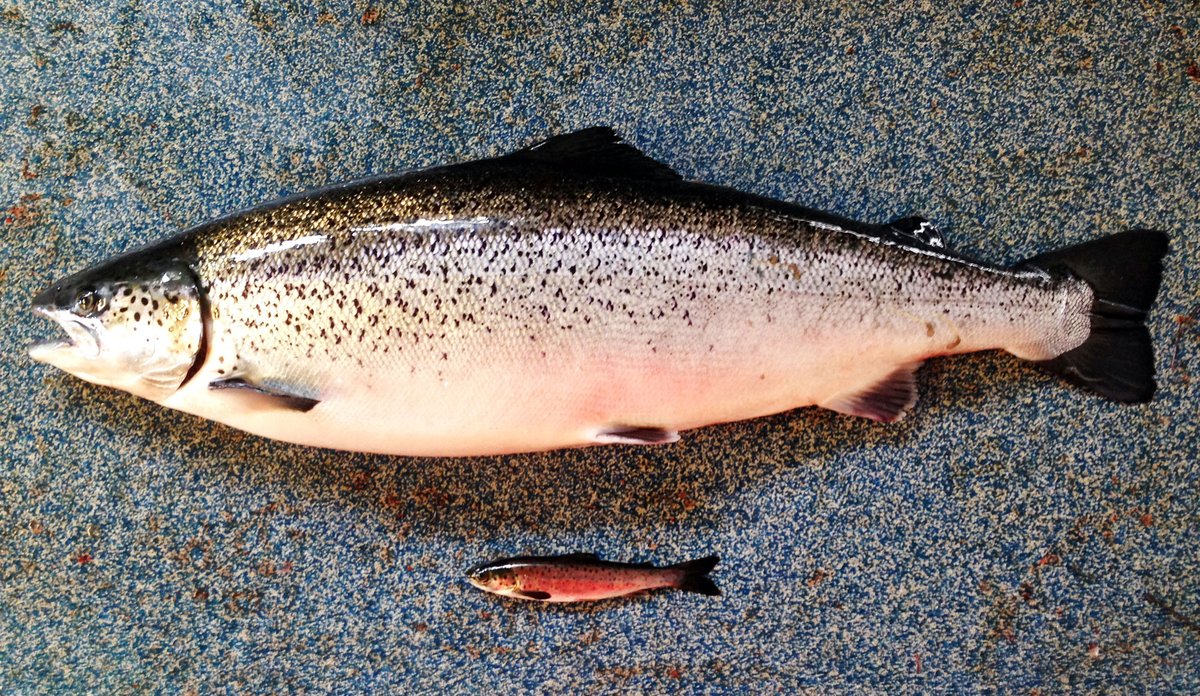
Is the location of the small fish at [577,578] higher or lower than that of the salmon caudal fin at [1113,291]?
lower

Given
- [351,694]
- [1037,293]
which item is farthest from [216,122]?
[1037,293]

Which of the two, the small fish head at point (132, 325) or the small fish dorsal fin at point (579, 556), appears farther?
the small fish dorsal fin at point (579, 556)

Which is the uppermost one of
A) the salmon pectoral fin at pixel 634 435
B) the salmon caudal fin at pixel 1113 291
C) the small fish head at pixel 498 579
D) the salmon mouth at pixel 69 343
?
the salmon caudal fin at pixel 1113 291

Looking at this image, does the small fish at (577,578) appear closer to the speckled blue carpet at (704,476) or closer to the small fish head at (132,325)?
the speckled blue carpet at (704,476)

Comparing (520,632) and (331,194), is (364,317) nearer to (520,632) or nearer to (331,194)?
(331,194)

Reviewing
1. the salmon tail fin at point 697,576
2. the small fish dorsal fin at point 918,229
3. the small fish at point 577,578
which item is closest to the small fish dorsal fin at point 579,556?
the small fish at point 577,578

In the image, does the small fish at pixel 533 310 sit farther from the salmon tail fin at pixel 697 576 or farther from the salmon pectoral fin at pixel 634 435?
the salmon tail fin at pixel 697 576

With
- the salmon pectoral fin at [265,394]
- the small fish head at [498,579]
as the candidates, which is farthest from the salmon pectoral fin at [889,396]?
the salmon pectoral fin at [265,394]

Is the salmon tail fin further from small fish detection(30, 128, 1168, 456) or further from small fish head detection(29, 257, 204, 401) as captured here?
small fish head detection(29, 257, 204, 401)
